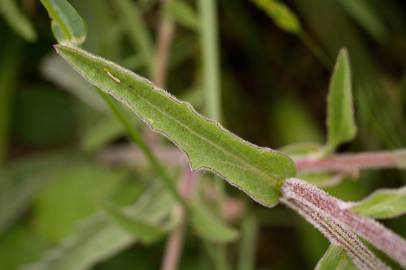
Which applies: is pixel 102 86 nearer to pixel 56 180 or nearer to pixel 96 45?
pixel 96 45

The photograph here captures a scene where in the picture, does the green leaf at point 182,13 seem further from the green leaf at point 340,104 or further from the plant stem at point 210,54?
the green leaf at point 340,104

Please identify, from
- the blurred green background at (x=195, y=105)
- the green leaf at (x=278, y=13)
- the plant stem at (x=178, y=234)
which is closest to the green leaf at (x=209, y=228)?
the plant stem at (x=178, y=234)

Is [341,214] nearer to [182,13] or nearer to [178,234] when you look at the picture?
[178,234]

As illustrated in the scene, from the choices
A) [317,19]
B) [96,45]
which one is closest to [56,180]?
[96,45]

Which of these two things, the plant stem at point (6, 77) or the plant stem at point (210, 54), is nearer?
the plant stem at point (210, 54)

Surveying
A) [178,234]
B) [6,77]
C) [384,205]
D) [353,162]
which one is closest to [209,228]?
[178,234]

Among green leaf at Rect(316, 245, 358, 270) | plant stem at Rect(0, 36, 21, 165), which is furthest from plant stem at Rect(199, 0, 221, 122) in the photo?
plant stem at Rect(0, 36, 21, 165)
